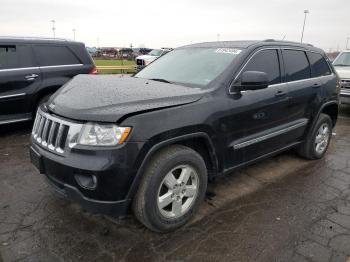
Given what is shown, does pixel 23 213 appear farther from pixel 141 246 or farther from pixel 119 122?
pixel 119 122

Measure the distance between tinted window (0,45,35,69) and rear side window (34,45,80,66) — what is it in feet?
0.58

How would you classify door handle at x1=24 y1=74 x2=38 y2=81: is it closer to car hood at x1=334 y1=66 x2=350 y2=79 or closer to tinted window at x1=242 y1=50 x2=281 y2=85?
tinted window at x1=242 y1=50 x2=281 y2=85

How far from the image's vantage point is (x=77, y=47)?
6840 millimetres

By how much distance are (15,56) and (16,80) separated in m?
0.51

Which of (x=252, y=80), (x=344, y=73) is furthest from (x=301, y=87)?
(x=344, y=73)

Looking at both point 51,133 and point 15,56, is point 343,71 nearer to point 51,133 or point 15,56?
point 15,56

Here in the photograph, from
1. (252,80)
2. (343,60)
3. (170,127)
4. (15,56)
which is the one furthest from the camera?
(343,60)

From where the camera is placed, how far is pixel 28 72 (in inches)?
234

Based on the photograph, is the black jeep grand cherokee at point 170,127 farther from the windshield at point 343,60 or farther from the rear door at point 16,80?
the windshield at point 343,60

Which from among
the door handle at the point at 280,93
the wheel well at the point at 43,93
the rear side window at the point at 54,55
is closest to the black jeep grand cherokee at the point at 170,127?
the door handle at the point at 280,93

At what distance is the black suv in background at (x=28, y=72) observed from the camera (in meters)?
5.74

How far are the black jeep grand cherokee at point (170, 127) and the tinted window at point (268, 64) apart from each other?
0.01 m

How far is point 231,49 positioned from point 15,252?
9.79ft

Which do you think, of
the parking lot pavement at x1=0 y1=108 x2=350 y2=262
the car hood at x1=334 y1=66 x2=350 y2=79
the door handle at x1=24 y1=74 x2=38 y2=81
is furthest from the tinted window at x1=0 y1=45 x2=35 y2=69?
the car hood at x1=334 y1=66 x2=350 y2=79
